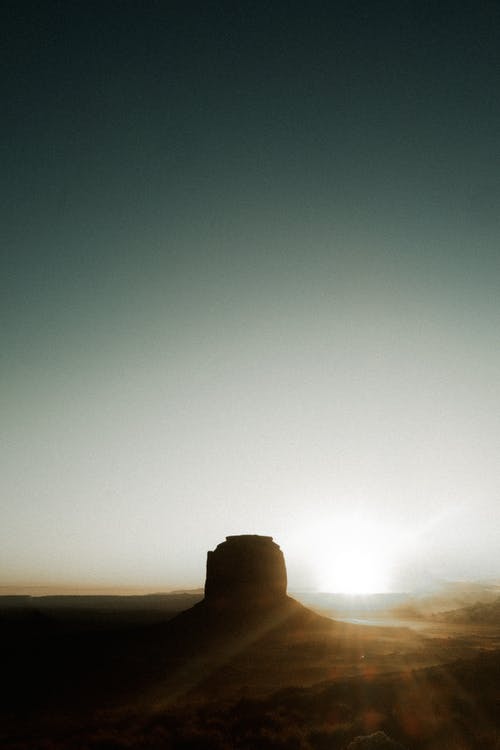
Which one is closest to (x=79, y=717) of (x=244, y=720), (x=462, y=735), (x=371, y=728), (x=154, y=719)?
(x=154, y=719)

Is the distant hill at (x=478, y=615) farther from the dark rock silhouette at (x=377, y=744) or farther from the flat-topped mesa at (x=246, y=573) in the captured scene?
the dark rock silhouette at (x=377, y=744)

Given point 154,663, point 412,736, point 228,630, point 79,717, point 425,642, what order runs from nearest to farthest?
point 412,736
point 79,717
point 154,663
point 228,630
point 425,642

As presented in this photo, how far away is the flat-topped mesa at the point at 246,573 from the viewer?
205ft

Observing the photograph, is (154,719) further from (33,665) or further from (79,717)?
(33,665)

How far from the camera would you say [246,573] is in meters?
64.2

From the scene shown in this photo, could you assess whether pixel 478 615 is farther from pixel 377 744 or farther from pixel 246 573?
→ pixel 377 744

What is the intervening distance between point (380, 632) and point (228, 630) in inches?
1071

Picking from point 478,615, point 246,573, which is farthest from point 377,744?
point 478,615

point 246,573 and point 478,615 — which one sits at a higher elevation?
point 246,573

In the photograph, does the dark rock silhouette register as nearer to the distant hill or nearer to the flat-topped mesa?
the flat-topped mesa

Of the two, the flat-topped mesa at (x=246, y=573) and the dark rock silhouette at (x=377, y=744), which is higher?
the flat-topped mesa at (x=246, y=573)

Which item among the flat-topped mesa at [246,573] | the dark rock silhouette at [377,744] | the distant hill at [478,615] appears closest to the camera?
the dark rock silhouette at [377,744]

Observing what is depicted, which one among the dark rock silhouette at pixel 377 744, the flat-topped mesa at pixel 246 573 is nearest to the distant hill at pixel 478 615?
the flat-topped mesa at pixel 246 573

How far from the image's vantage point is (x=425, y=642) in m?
61.6
